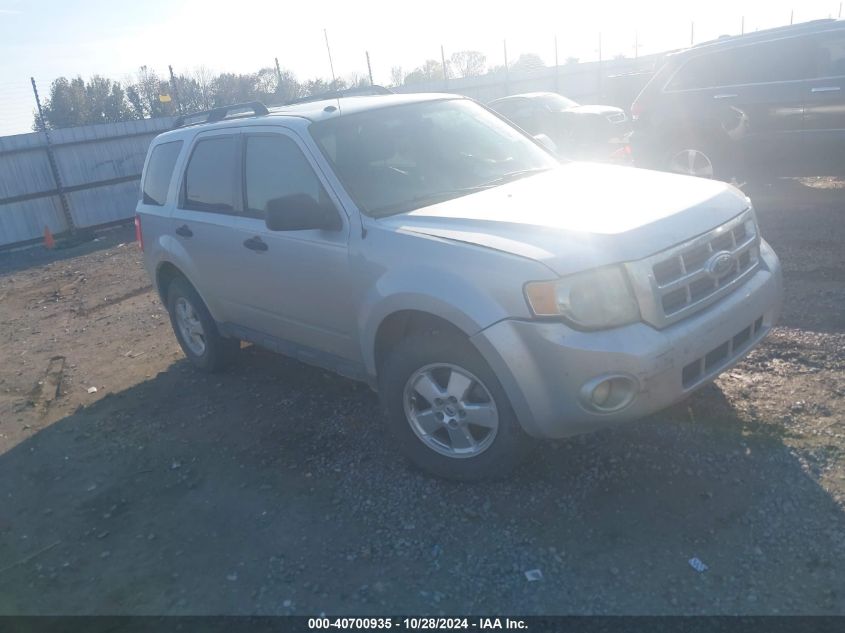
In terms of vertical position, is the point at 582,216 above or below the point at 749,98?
above

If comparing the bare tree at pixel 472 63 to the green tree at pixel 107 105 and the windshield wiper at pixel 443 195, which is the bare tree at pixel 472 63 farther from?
the windshield wiper at pixel 443 195

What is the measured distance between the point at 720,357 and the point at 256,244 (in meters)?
2.86

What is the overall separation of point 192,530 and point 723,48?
8802 millimetres

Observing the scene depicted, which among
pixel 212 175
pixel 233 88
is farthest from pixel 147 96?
pixel 212 175

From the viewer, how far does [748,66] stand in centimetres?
944

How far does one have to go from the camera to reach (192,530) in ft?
13.1

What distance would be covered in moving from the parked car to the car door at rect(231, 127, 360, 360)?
1043cm

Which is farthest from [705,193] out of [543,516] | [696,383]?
[543,516]

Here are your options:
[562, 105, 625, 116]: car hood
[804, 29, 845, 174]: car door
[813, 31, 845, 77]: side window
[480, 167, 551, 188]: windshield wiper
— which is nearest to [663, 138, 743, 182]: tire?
[804, 29, 845, 174]: car door

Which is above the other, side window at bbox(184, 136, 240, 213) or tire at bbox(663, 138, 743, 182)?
side window at bbox(184, 136, 240, 213)

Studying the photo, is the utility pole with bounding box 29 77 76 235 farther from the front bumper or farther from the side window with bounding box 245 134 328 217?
the front bumper

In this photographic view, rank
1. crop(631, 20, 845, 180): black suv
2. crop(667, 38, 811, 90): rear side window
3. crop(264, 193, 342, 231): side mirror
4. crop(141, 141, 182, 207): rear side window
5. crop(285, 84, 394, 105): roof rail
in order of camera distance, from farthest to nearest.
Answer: crop(667, 38, 811, 90): rear side window < crop(631, 20, 845, 180): black suv < crop(141, 141, 182, 207): rear side window < crop(285, 84, 394, 105): roof rail < crop(264, 193, 342, 231): side mirror

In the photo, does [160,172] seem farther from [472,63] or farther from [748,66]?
[472,63]

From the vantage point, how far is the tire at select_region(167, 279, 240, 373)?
19.6 feet
